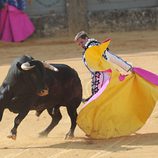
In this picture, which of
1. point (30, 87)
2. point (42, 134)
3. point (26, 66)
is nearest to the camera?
point (26, 66)

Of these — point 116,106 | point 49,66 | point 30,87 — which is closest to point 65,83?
point 49,66

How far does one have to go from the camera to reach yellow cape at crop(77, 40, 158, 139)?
7711 mm

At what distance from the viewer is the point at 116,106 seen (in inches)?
309

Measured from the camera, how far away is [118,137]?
7.72 metres

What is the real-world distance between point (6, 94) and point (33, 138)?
865 millimetres

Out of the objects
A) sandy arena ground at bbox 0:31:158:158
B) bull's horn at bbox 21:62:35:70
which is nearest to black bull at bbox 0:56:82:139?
bull's horn at bbox 21:62:35:70

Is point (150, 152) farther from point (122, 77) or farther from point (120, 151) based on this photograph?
point (122, 77)

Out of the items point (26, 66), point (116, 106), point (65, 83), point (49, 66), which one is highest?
point (26, 66)

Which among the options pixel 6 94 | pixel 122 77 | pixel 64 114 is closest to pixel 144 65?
pixel 64 114

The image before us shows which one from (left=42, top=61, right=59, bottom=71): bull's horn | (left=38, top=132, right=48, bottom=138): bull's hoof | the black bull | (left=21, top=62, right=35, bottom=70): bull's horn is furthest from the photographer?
(left=38, top=132, right=48, bottom=138): bull's hoof

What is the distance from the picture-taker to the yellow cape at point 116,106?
7.71 m

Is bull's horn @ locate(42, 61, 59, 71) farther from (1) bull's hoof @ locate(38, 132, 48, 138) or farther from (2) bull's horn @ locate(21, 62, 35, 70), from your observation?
(1) bull's hoof @ locate(38, 132, 48, 138)

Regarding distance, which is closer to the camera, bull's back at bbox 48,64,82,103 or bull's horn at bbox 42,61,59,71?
bull's horn at bbox 42,61,59,71

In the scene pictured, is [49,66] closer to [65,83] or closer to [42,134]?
[65,83]
